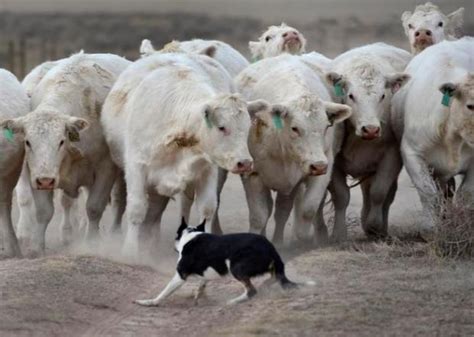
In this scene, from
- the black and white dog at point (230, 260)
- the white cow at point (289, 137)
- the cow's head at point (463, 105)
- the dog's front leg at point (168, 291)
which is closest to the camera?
the black and white dog at point (230, 260)

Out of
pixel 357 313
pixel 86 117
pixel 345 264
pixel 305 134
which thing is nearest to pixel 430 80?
pixel 305 134

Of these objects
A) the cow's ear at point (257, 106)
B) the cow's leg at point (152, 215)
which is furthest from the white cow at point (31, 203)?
the cow's ear at point (257, 106)

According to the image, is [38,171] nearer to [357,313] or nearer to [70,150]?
[70,150]

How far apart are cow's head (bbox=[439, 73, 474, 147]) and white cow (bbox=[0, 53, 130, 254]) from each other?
3.30 metres

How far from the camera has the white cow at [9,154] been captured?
12.3m

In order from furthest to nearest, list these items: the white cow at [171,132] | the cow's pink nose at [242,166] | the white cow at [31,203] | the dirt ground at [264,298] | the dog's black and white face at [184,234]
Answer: the white cow at [31,203], the white cow at [171,132], the cow's pink nose at [242,166], the dog's black and white face at [184,234], the dirt ground at [264,298]

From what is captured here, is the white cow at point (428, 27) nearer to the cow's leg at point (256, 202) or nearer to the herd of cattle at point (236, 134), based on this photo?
the herd of cattle at point (236, 134)

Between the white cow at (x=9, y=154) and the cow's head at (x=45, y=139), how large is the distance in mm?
196

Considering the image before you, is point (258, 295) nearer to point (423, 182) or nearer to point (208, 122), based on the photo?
point (208, 122)

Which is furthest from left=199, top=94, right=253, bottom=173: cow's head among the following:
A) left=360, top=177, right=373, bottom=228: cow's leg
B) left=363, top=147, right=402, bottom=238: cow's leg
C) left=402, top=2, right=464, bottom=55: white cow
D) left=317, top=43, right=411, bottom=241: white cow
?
left=402, top=2, right=464, bottom=55: white cow

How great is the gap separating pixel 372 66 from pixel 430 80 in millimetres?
721

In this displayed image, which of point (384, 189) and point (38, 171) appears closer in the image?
point (38, 171)

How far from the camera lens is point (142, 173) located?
12.0 m

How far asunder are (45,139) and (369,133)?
300 cm
